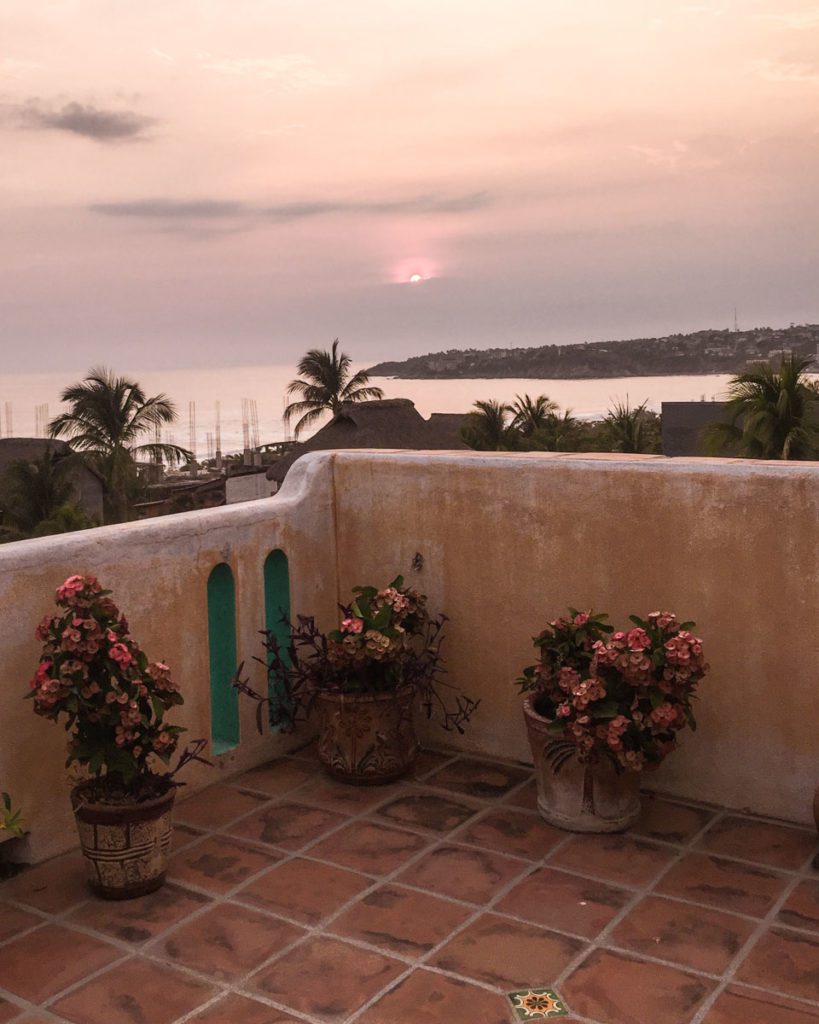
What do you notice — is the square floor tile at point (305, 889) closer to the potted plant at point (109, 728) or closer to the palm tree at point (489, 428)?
the potted plant at point (109, 728)

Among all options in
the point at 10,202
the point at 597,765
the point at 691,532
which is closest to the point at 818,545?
the point at 691,532

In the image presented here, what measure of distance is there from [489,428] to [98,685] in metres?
39.4

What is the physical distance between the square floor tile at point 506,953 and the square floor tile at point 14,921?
1.64 metres

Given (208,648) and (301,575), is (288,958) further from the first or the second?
(301,575)

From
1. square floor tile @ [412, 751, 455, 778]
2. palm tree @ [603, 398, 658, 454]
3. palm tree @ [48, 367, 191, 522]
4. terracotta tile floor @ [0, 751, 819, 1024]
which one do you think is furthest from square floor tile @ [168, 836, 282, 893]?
palm tree @ [48, 367, 191, 522]

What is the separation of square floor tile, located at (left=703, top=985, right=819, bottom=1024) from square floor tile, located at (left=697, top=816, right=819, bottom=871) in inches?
42.1

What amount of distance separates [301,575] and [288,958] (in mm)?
2602

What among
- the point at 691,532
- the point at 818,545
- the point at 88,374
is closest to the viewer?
the point at 818,545

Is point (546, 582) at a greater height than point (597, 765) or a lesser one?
greater

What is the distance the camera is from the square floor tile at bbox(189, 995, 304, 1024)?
13.0 feet

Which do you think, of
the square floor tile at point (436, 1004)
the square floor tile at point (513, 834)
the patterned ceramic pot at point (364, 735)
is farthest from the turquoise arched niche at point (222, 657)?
the square floor tile at point (436, 1004)

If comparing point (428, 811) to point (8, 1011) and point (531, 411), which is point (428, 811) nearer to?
point (8, 1011)

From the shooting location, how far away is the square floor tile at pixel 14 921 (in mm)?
4621

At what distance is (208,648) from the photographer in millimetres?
6000
